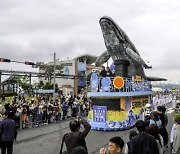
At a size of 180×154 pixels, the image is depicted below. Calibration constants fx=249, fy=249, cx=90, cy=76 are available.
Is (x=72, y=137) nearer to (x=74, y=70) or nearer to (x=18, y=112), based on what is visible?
(x=18, y=112)

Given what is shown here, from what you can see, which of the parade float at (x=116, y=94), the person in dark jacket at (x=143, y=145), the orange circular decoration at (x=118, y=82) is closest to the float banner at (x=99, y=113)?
the parade float at (x=116, y=94)

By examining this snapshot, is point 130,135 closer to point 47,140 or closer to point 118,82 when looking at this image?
point 47,140

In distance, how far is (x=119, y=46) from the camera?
53.6 ft

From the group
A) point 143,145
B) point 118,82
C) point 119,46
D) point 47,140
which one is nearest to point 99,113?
point 118,82

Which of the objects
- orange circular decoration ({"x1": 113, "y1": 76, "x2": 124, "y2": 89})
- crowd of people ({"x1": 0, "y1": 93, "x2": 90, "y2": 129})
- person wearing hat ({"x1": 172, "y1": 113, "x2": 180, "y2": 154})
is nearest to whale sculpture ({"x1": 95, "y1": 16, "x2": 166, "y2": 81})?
orange circular decoration ({"x1": 113, "y1": 76, "x2": 124, "y2": 89})

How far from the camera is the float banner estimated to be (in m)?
13.3

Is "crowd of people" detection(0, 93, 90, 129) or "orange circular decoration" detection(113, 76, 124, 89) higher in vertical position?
"orange circular decoration" detection(113, 76, 124, 89)

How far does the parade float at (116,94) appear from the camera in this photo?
13250mm

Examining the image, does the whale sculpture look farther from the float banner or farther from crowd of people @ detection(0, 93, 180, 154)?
crowd of people @ detection(0, 93, 180, 154)

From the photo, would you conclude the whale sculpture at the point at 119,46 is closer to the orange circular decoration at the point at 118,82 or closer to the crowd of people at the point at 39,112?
the orange circular decoration at the point at 118,82

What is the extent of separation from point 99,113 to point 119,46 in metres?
5.09

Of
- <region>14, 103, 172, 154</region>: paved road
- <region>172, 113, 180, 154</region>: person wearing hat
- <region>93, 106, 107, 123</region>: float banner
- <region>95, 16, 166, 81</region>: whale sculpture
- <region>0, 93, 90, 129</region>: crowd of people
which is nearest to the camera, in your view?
<region>172, 113, 180, 154</region>: person wearing hat

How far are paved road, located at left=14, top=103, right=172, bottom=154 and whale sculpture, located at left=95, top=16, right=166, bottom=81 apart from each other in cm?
511

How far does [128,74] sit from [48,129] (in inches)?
272
